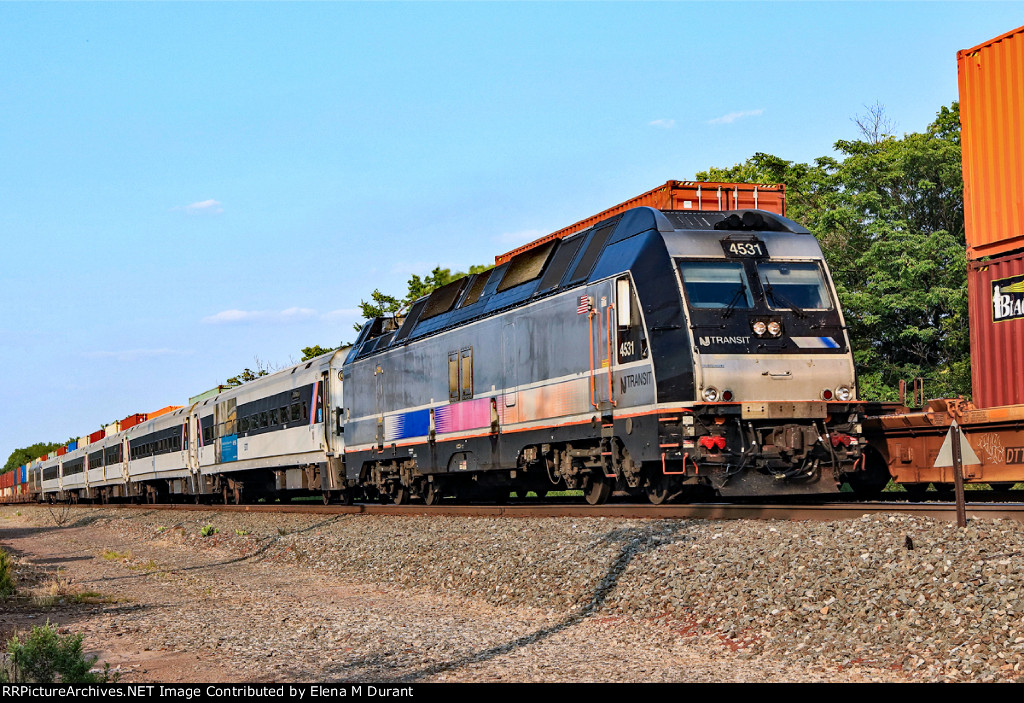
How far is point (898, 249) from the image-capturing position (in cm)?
3014

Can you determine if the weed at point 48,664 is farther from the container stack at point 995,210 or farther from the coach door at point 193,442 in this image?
the coach door at point 193,442

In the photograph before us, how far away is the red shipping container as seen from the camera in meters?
13.7

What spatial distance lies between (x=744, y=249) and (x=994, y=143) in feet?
15.5

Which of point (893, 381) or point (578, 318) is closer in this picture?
point (578, 318)

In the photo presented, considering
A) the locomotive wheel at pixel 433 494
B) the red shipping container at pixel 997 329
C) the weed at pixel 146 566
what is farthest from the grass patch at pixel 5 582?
the red shipping container at pixel 997 329

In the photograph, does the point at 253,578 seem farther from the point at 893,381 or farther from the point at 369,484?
the point at 893,381

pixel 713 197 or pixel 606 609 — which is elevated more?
pixel 713 197

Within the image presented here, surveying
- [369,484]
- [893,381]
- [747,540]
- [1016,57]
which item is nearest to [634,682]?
[747,540]

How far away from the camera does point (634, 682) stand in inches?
272

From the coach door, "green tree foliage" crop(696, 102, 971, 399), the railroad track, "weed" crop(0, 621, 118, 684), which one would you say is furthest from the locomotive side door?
the coach door

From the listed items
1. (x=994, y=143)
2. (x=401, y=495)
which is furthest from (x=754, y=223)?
(x=401, y=495)

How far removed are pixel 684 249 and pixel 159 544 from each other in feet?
47.4

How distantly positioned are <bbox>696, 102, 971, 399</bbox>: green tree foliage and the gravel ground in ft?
62.6

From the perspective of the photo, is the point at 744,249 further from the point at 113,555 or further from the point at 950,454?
the point at 113,555
